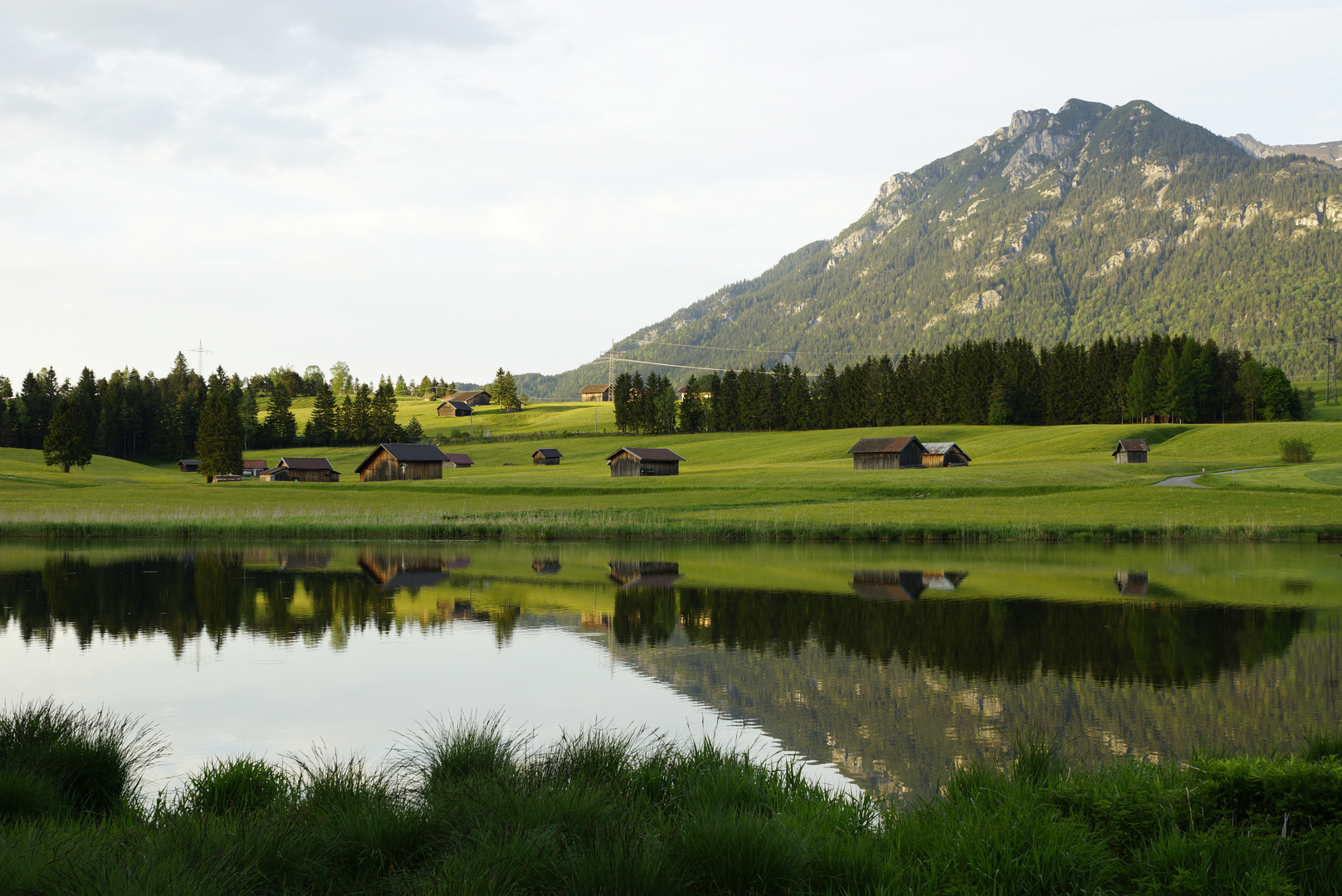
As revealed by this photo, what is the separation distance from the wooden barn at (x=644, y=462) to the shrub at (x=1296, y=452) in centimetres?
5510

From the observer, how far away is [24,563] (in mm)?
37125

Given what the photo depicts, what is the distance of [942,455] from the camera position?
9344 cm

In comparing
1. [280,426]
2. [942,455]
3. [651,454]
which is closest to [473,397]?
[280,426]

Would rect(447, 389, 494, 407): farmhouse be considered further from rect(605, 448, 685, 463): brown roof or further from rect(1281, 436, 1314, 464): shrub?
rect(1281, 436, 1314, 464): shrub

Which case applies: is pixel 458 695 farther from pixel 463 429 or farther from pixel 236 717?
pixel 463 429

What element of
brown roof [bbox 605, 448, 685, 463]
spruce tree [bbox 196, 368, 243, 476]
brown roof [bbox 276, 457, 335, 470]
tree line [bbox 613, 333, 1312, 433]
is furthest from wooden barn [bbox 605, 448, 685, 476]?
tree line [bbox 613, 333, 1312, 433]

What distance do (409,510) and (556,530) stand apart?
1534 cm

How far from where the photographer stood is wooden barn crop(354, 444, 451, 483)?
320 feet

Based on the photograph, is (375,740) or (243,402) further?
(243,402)

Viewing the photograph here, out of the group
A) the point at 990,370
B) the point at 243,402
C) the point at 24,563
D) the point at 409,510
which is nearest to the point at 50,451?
the point at 243,402

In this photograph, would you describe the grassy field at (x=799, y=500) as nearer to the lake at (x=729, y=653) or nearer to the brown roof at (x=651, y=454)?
the brown roof at (x=651, y=454)

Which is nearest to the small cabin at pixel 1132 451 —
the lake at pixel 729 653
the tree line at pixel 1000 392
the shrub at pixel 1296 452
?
the shrub at pixel 1296 452

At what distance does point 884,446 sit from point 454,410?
363 feet

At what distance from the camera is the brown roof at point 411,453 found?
97375 mm
